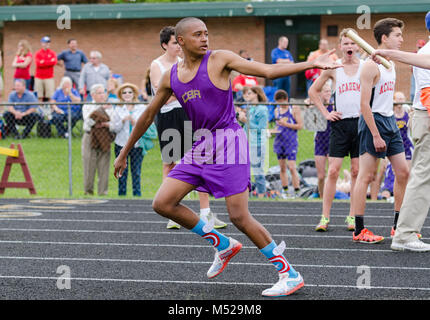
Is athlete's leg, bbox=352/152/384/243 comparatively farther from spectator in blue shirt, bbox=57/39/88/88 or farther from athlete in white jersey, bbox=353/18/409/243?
spectator in blue shirt, bbox=57/39/88/88

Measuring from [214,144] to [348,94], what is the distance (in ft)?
10.9

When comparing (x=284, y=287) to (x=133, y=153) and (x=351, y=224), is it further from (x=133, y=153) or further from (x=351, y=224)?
(x=133, y=153)

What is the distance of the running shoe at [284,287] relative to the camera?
5570 millimetres

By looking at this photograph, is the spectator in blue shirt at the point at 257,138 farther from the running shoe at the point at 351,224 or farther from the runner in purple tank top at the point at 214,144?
the runner in purple tank top at the point at 214,144

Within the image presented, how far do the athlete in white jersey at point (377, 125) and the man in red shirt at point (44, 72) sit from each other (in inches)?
557

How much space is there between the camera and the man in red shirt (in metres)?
20.6

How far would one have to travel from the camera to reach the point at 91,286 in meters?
6.01

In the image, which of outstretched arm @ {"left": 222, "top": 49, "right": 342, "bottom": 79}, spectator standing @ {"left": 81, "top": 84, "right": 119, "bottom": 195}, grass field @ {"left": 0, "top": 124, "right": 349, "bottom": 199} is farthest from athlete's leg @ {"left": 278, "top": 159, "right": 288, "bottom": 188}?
outstretched arm @ {"left": 222, "top": 49, "right": 342, "bottom": 79}

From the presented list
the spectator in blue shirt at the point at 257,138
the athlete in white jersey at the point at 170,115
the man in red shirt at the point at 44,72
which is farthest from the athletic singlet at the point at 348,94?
the man in red shirt at the point at 44,72

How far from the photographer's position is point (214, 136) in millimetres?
5648
